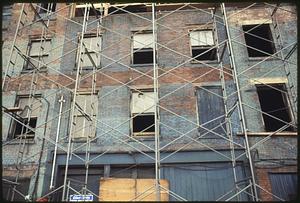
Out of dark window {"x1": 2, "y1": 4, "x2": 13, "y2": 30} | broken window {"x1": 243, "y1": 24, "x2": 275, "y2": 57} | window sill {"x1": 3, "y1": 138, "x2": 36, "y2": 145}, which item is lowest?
window sill {"x1": 3, "y1": 138, "x2": 36, "y2": 145}

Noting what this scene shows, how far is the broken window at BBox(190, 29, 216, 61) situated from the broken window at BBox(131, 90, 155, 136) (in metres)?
3.07

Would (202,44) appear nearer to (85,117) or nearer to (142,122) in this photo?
(142,122)

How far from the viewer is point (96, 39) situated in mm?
15703

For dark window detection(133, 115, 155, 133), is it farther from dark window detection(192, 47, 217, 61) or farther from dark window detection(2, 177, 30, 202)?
dark window detection(2, 177, 30, 202)

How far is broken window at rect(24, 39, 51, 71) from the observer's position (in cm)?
1541

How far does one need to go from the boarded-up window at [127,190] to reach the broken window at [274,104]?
577 centimetres

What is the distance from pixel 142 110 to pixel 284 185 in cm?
603

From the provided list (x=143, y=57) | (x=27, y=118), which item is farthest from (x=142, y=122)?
(x=27, y=118)

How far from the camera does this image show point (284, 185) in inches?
464

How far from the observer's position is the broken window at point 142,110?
13655 millimetres

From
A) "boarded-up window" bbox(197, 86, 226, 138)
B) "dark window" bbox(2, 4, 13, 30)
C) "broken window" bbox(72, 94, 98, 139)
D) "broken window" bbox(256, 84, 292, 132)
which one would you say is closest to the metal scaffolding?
"broken window" bbox(72, 94, 98, 139)

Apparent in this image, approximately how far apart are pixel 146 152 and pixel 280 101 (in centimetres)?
634

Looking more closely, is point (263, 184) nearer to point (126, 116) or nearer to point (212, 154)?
point (212, 154)

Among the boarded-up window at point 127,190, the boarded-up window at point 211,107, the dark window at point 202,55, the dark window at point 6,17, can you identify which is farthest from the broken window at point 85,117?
the dark window at point 6,17
